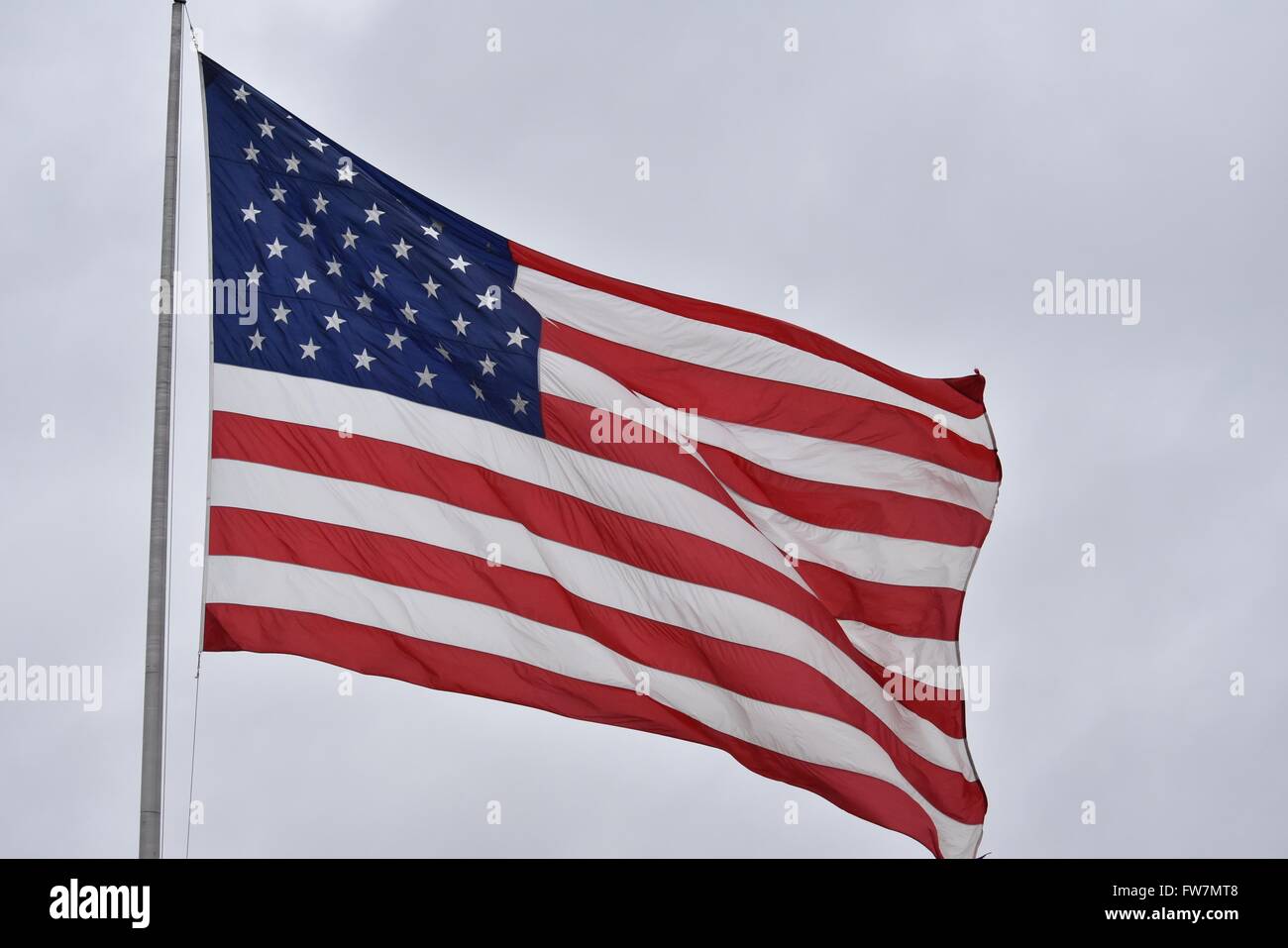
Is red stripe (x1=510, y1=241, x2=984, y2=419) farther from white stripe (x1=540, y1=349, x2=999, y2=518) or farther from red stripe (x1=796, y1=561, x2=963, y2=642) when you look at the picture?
red stripe (x1=796, y1=561, x2=963, y2=642)

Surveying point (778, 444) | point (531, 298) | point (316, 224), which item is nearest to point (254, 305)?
point (316, 224)

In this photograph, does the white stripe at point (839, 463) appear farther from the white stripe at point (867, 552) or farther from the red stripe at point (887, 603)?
the red stripe at point (887, 603)

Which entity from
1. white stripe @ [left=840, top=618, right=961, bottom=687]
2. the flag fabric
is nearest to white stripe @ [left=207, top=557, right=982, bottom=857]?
the flag fabric

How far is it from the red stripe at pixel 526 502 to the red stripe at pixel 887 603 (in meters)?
0.48

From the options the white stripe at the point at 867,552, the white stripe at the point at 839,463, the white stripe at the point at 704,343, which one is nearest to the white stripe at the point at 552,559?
the white stripe at the point at 867,552

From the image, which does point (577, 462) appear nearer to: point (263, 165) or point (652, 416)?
point (652, 416)

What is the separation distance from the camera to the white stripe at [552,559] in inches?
568

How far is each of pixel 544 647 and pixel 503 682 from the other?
1.63 feet

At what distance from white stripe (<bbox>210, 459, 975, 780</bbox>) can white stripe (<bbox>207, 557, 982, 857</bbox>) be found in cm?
48

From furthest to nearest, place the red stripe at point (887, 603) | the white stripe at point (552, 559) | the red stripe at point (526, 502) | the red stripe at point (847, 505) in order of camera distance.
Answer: the red stripe at point (887, 603) → the red stripe at point (847, 505) → the red stripe at point (526, 502) → the white stripe at point (552, 559)

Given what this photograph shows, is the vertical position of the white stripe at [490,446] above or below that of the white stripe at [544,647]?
above

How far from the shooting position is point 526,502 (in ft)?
50.0

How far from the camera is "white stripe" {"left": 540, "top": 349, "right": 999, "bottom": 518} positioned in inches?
655

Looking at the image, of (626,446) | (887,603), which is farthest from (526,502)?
(887,603)
